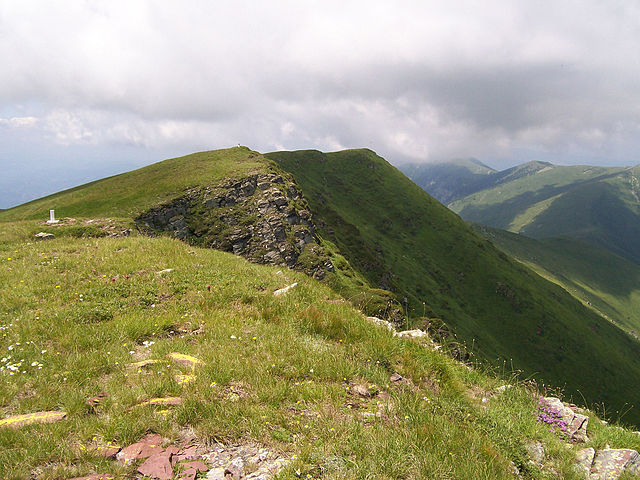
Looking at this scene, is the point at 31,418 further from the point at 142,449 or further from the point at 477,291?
the point at 477,291

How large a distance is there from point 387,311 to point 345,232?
11127 centimetres

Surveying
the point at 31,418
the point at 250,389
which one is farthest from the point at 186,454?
the point at 31,418

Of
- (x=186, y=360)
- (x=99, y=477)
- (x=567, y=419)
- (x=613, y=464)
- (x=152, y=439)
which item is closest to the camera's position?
(x=99, y=477)

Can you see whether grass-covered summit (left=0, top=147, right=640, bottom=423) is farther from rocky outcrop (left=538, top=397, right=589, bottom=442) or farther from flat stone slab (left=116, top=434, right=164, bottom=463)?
flat stone slab (left=116, top=434, right=164, bottom=463)

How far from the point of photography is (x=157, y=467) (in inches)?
165

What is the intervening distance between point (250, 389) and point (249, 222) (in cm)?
5738

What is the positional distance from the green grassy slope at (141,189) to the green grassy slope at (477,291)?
127ft

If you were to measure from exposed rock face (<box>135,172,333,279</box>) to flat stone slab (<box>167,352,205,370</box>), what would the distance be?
156 feet

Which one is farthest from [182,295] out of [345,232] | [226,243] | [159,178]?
[345,232]

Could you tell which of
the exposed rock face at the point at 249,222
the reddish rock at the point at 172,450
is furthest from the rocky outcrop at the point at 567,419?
the exposed rock face at the point at 249,222

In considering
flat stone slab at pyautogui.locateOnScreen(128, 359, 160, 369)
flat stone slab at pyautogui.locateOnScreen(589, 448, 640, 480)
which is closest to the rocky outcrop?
flat stone slab at pyautogui.locateOnScreen(589, 448, 640, 480)

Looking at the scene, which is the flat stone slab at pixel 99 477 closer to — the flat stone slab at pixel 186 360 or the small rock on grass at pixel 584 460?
the flat stone slab at pixel 186 360

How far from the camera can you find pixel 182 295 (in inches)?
425

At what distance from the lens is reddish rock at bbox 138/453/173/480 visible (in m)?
4.07
